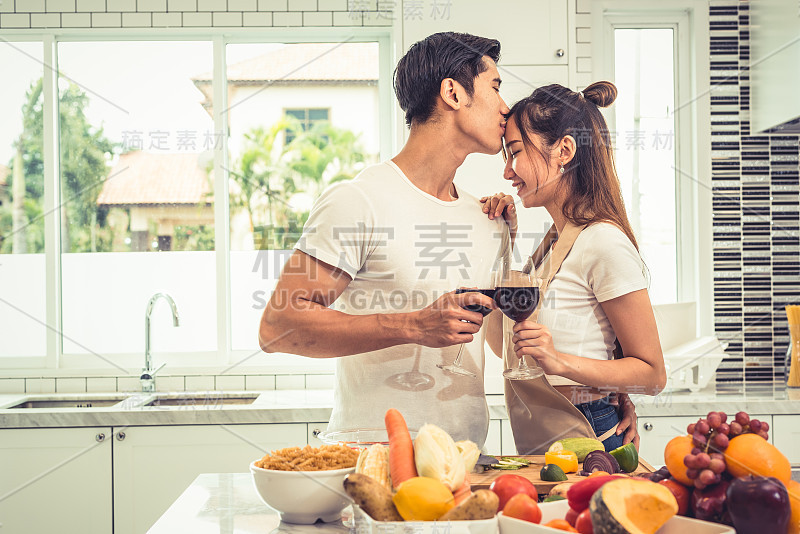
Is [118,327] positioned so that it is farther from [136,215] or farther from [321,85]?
[321,85]

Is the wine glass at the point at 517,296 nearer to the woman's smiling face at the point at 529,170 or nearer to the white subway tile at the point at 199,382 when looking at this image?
the woman's smiling face at the point at 529,170

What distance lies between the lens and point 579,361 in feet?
4.66

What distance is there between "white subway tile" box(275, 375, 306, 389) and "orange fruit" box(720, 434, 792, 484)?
89.7 inches

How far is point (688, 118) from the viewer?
10.3 ft

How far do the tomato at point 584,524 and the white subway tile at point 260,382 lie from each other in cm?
226

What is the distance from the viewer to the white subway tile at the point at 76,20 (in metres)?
2.95

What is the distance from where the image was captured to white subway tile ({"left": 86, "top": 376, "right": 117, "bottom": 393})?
297cm

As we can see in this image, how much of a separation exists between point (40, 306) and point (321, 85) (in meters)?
1.56

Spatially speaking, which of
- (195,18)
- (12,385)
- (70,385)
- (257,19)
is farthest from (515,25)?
(12,385)

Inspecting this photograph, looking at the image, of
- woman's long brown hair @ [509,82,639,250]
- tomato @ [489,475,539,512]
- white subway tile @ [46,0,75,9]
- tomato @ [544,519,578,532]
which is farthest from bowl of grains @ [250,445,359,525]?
white subway tile @ [46,0,75,9]

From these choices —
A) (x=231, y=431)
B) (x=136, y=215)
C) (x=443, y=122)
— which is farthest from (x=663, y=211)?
(x=136, y=215)

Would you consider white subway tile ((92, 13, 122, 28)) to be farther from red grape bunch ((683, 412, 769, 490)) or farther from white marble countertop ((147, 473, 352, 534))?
red grape bunch ((683, 412, 769, 490))

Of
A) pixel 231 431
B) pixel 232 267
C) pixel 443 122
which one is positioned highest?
pixel 443 122

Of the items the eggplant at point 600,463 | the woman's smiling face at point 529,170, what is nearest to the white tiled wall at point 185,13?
the woman's smiling face at point 529,170
